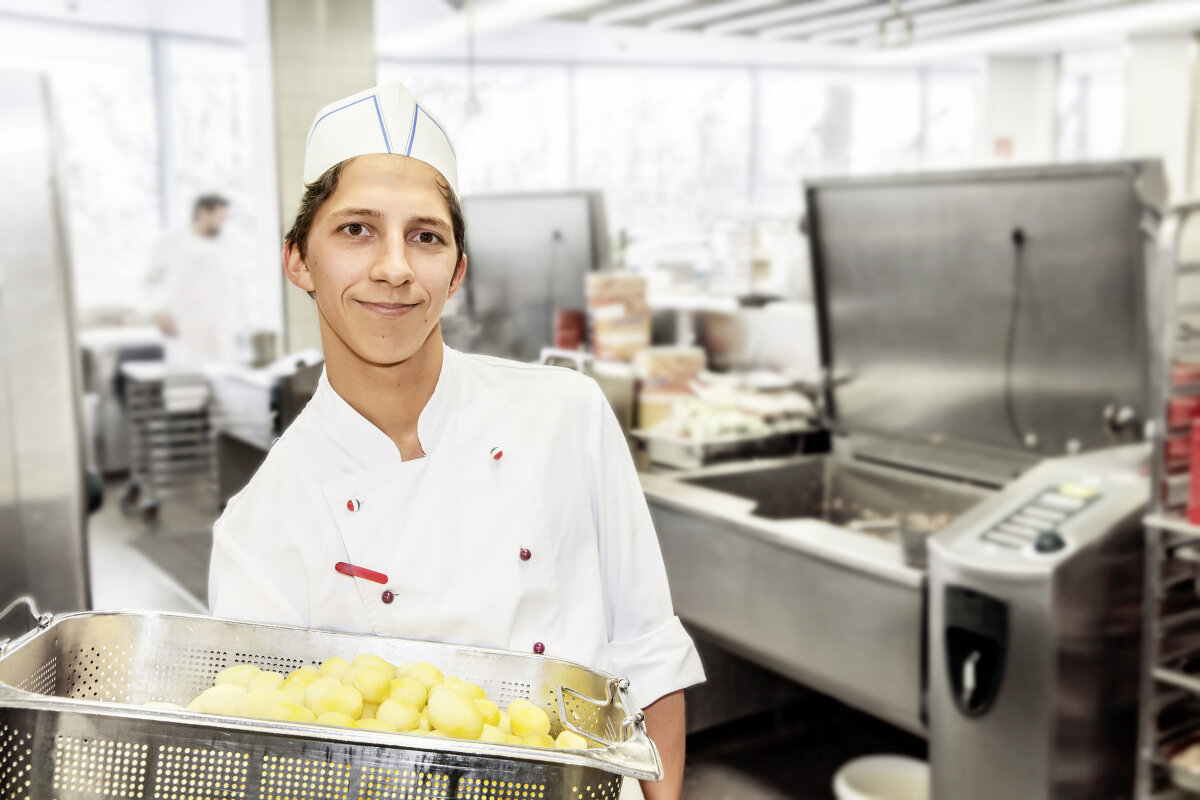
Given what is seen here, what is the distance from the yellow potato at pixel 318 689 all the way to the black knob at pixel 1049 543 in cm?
145

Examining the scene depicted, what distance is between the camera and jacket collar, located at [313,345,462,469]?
104 centimetres

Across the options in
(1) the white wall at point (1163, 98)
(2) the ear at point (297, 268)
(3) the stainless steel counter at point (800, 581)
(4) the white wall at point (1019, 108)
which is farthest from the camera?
(4) the white wall at point (1019, 108)

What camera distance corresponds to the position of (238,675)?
3.06 ft

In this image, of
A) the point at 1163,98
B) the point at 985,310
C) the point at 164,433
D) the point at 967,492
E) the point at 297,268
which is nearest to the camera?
the point at 297,268

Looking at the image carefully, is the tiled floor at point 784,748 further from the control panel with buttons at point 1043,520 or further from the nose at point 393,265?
the nose at point 393,265

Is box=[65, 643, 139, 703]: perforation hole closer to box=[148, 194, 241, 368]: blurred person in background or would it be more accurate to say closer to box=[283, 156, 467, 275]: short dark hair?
box=[283, 156, 467, 275]: short dark hair

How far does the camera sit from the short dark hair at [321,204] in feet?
3.14

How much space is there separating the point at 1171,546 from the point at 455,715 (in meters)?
1.74

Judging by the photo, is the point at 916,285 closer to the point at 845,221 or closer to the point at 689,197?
the point at 845,221

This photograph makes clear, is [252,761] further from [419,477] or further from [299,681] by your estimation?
[419,477]

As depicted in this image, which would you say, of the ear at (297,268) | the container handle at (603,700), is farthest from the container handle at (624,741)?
the ear at (297,268)

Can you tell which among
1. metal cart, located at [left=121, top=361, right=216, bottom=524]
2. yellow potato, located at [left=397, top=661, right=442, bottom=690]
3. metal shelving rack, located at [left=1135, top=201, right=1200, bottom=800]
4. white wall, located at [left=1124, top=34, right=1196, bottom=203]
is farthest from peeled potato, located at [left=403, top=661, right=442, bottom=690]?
white wall, located at [left=1124, top=34, right=1196, bottom=203]

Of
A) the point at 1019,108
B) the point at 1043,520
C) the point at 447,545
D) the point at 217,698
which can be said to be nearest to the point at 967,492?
the point at 1043,520

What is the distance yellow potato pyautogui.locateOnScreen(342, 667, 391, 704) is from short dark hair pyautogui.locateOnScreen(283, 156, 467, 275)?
Answer: 0.38 m
